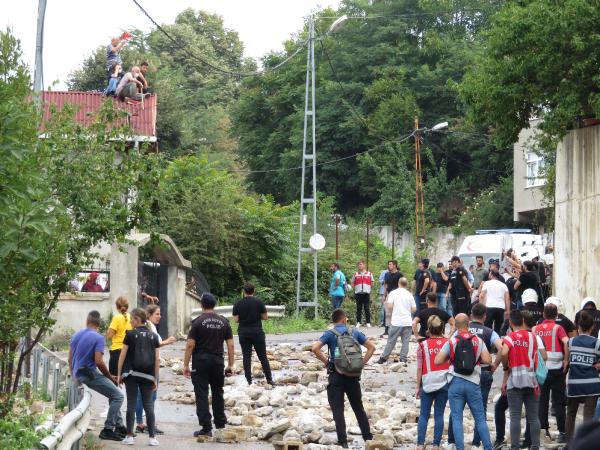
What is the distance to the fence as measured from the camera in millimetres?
10023

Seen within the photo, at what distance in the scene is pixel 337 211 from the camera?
68.2 meters

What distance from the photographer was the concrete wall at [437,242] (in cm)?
6166

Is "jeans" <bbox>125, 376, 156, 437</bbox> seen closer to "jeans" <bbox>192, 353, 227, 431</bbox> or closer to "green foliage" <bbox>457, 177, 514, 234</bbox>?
"jeans" <bbox>192, 353, 227, 431</bbox>

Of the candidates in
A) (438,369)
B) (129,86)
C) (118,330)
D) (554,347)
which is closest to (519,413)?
(438,369)

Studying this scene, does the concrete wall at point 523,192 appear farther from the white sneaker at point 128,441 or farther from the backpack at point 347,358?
the white sneaker at point 128,441

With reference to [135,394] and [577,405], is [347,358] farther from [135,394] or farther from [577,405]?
[577,405]

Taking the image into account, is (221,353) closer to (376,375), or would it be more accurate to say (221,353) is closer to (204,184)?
(376,375)

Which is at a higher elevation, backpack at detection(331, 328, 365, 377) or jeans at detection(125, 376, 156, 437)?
backpack at detection(331, 328, 365, 377)

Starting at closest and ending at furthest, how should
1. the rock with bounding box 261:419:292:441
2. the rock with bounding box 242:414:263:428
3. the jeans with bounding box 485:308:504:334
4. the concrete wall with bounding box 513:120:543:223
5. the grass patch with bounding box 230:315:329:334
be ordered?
1. the rock with bounding box 261:419:292:441
2. the rock with bounding box 242:414:263:428
3. the jeans with bounding box 485:308:504:334
4. the grass patch with bounding box 230:315:329:334
5. the concrete wall with bounding box 513:120:543:223

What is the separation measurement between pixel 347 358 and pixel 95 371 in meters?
3.13

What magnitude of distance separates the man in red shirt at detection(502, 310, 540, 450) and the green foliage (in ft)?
153

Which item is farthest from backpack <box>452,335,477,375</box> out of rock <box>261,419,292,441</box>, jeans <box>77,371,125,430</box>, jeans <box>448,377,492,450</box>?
jeans <box>77,371,125,430</box>

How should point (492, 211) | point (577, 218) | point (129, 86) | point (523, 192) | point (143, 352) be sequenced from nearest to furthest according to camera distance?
point (143, 352) → point (577, 218) → point (129, 86) → point (523, 192) → point (492, 211)

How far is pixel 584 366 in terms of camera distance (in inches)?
529
